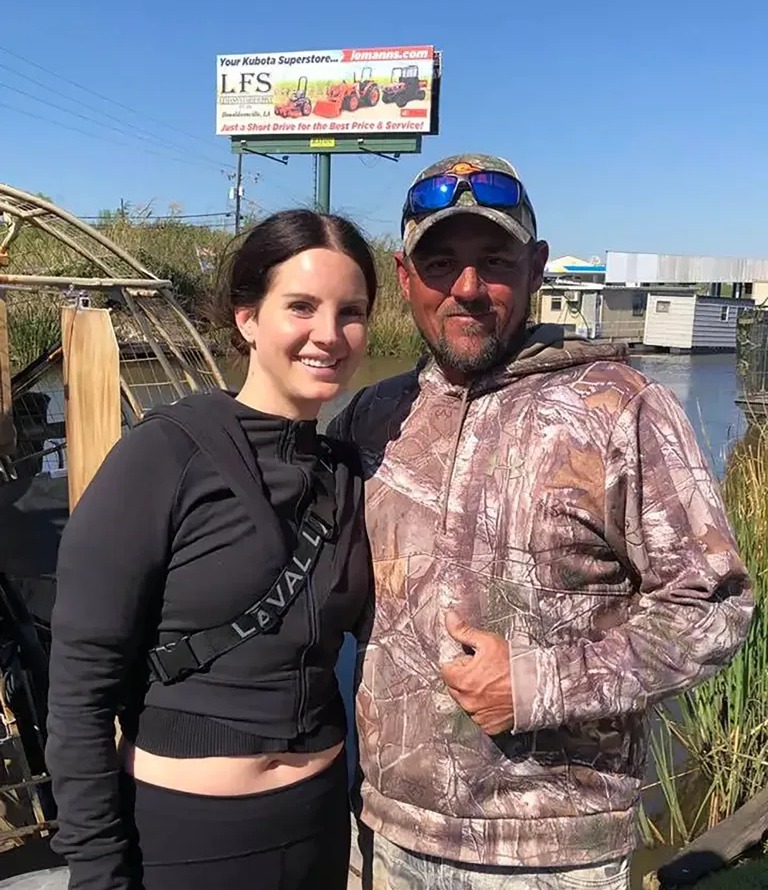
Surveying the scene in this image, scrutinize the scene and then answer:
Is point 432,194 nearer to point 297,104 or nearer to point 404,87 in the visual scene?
point 404,87

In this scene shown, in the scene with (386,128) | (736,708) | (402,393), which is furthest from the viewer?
(386,128)

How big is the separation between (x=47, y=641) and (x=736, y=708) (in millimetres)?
2997

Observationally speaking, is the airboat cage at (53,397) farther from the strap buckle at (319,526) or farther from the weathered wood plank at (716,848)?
the weathered wood plank at (716,848)

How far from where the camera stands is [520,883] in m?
1.73

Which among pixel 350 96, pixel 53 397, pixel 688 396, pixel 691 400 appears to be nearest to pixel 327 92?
pixel 350 96

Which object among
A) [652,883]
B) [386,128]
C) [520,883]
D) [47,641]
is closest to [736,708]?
[652,883]

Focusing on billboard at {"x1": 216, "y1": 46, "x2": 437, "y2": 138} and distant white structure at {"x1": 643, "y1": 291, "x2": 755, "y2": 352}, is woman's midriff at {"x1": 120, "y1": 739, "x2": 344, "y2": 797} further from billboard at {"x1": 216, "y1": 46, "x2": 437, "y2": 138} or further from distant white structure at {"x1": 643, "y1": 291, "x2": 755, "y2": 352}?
distant white structure at {"x1": 643, "y1": 291, "x2": 755, "y2": 352}

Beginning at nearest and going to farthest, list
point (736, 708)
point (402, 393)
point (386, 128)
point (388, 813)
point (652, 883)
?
point (388, 813) → point (402, 393) → point (652, 883) → point (736, 708) → point (386, 128)

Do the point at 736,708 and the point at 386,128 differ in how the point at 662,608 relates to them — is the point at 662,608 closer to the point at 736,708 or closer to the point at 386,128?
the point at 736,708

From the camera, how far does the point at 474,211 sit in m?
1.79

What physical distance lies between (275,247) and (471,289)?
1.29 feet

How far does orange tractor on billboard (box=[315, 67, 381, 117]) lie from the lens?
31.3 meters

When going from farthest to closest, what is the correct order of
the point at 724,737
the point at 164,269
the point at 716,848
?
the point at 164,269, the point at 724,737, the point at 716,848

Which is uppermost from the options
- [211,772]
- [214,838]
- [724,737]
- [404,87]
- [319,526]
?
[404,87]
